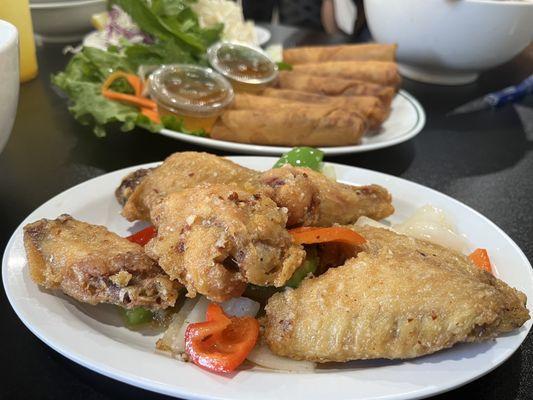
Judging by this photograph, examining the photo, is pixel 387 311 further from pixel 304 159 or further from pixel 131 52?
pixel 131 52

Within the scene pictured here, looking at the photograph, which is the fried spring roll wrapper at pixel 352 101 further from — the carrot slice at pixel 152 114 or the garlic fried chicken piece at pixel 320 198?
the garlic fried chicken piece at pixel 320 198

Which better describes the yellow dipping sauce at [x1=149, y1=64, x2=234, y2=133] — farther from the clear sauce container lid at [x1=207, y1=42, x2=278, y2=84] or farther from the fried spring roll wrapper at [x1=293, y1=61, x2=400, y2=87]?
the fried spring roll wrapper at [x1=293, y1=61, x2=400, y2=87]

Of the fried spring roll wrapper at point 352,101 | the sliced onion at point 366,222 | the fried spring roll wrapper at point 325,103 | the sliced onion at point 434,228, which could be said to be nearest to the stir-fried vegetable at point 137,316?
the sliced onion at point 366,222

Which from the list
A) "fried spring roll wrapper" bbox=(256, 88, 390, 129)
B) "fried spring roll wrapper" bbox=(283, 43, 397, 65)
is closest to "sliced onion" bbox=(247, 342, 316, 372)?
"fried spring roll wrapper" bbox=(256, 88, 390, 129)

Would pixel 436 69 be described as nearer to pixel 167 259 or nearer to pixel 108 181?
pixel 108 181

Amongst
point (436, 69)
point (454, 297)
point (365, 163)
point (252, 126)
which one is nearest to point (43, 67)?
point (252, 126)

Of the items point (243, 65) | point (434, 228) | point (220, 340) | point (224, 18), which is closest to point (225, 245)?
point (220, 340)
